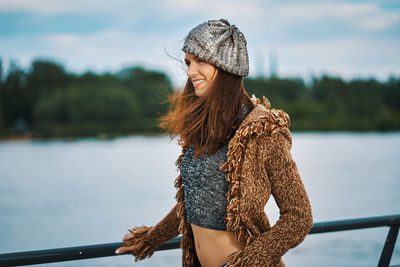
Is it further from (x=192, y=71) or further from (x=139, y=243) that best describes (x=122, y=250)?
(x=192, y=71)

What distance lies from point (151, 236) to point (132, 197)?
26.8 meters

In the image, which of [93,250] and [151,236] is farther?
[151,236]

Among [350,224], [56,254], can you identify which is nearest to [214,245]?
[56,254]

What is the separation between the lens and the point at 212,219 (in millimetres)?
1342

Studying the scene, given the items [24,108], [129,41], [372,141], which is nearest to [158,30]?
[129,41]

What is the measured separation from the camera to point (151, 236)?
5.37 feet

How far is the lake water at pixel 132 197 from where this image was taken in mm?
18500

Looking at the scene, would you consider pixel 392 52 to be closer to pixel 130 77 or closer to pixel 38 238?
pixel 130 77

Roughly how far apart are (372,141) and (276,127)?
64370 millimetres

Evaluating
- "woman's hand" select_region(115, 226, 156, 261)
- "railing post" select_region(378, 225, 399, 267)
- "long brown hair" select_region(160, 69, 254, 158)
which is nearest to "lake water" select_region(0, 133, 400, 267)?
"railing post" select_region(378, 225, 399, 267)

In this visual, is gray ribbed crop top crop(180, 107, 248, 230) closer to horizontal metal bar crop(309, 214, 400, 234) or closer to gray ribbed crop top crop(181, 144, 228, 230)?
gray ribbed crop top crop(181, 144, 228, 230)

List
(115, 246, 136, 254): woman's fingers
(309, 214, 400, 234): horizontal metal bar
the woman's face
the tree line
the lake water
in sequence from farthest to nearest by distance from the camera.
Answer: the tree line
the lake water
(309, 214, 400, 234): horizontal metal bar
(115, 246, 136, 254): woman's fingers
the woman's face

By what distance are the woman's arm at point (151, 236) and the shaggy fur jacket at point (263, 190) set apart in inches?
15.1

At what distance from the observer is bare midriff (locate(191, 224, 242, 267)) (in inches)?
52.8
